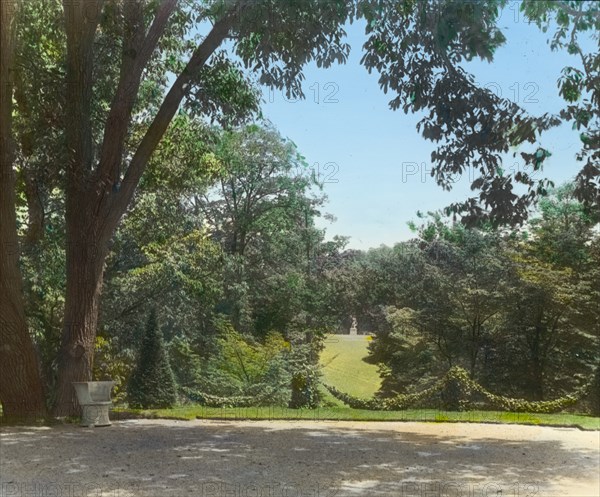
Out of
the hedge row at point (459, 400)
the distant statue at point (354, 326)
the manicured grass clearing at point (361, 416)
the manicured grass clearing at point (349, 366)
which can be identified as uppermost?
the distant statue at point (354, 326)

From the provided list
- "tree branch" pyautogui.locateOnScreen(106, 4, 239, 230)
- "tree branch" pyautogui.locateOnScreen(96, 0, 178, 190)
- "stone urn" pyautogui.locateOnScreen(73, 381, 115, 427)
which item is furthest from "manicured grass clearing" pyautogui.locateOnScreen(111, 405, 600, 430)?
"tree branch" pyautogui.locateOnScreen(96, 0, 178, 190)

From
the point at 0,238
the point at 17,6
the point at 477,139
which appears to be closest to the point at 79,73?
the point at 17,6

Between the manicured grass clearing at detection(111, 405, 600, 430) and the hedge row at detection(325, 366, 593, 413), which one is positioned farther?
the hedge row at detection(325, 366, 593, 413)

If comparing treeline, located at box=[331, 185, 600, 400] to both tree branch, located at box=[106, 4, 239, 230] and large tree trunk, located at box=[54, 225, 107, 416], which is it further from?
large tree trunk, located at box=[54, 225, 107, 416]

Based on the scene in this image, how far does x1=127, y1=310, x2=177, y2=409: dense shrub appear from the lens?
1336 centimetres

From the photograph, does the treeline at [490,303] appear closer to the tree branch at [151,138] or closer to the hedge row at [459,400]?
the hedge row at [459,400]

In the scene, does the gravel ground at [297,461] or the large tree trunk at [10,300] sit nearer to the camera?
the gravel ground at [297,461]

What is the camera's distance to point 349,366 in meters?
18.5

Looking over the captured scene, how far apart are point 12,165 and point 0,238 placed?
3.66 ft

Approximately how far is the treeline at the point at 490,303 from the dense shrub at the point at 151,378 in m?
6.22

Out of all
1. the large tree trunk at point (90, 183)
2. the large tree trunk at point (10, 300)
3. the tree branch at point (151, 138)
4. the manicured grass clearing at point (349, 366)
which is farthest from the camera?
the manicured grass clearing at point (349, 366)

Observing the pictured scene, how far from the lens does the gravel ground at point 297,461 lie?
5.86 m

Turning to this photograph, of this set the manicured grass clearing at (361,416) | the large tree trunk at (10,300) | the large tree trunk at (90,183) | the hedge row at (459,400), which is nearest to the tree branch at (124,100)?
the large tree trunk at (90,183)

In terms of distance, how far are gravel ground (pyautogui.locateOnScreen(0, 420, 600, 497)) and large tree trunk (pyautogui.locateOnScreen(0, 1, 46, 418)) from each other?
85 cm
